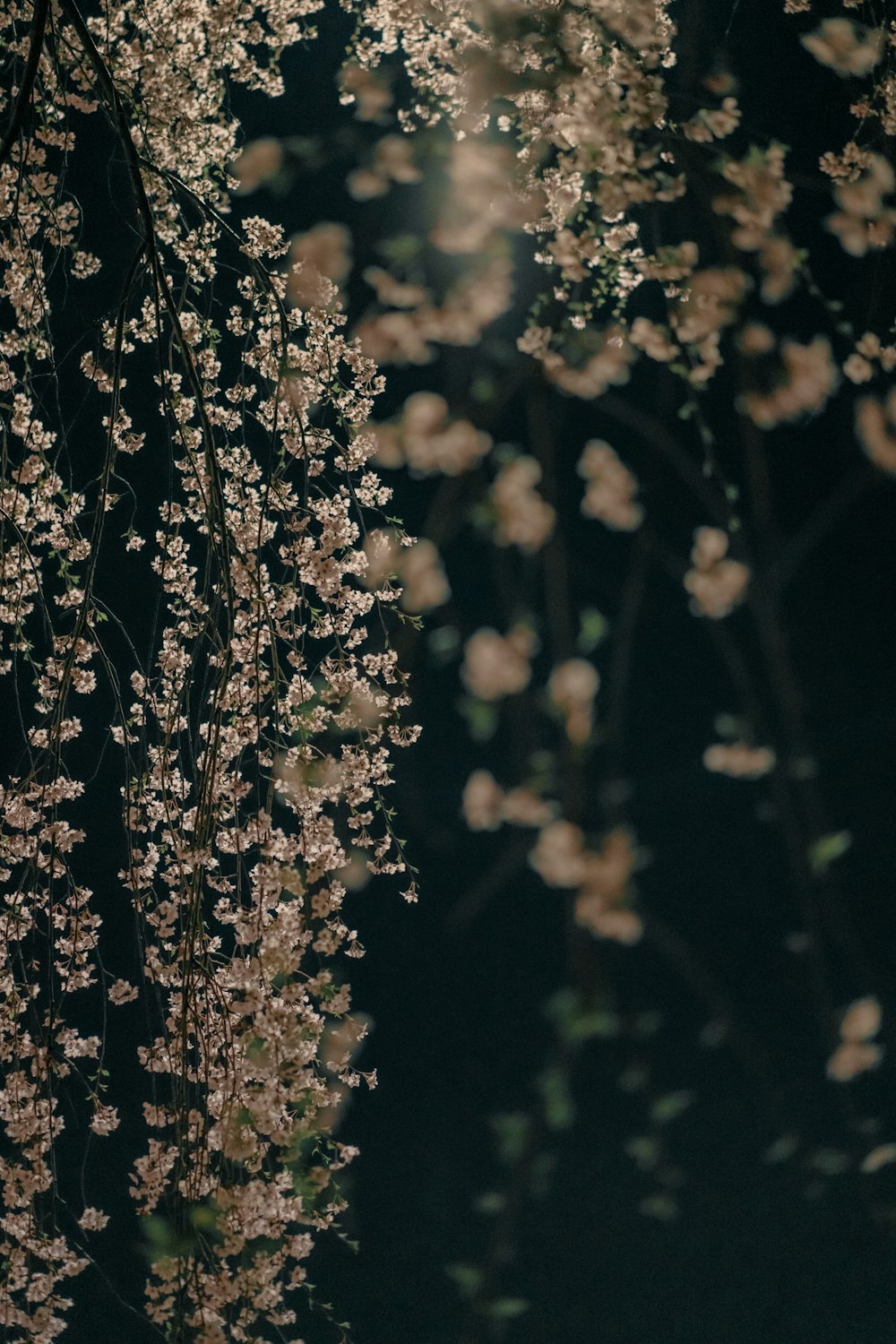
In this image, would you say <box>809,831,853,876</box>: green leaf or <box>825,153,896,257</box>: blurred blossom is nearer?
<box>809,831,853,876</box>: green leaf

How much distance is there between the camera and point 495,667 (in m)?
0.91

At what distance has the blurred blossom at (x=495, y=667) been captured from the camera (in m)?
0.90

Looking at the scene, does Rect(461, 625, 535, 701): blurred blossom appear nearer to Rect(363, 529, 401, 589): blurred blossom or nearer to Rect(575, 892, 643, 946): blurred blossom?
Rect(575, 892, 643, 946): blurred blossom

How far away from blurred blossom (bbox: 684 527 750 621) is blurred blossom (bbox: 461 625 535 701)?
0.22 meters

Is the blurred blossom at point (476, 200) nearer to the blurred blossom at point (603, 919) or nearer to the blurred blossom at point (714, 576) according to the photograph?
the blurred blossom at point (714, 576)

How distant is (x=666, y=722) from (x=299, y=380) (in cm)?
151

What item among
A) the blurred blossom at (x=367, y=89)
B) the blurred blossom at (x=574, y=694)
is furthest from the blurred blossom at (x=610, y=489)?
the blurred blossom at (x=367, y=89)

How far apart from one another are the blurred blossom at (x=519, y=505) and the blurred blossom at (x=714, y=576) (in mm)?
189

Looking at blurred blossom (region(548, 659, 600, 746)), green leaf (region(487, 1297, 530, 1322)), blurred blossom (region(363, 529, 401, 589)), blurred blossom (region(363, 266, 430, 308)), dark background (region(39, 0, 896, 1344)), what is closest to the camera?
blurred blossom (region(548, 659, 600, 746))

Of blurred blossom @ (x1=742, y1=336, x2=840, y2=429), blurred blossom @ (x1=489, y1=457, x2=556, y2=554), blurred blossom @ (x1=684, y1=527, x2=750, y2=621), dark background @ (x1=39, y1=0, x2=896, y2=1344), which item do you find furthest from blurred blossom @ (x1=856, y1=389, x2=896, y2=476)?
dark background @ (x1=39, y1=0, x2=896, y2=1344)

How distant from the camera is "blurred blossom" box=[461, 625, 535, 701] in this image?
2.95ft

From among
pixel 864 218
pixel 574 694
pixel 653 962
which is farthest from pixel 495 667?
pixel 653 962

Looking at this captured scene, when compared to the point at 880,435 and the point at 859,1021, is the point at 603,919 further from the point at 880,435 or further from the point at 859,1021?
the point at 880,435

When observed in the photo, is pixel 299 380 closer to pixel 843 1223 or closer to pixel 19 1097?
pixel 19 1097
